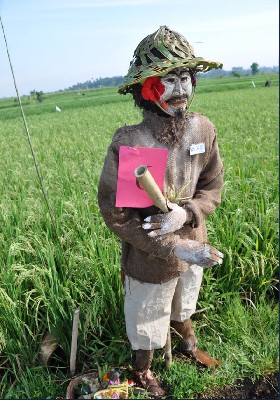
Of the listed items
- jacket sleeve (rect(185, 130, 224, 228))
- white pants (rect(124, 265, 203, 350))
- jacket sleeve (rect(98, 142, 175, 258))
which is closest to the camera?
jacket sleeve (rect(98, 142, 175, 258))

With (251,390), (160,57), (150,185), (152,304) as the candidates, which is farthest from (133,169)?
(251,390)

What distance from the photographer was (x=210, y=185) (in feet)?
5.53

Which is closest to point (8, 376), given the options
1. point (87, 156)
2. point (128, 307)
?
point (128, 307)

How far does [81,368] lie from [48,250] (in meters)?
0.65

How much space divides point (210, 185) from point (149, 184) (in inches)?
21.2

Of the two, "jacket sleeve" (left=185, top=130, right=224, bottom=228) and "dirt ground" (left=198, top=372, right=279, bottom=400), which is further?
"dirt ground" (left=198, top=372, right=279, bottom=400)

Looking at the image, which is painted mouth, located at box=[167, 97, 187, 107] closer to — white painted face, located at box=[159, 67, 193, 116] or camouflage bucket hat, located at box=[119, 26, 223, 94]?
white painted face, located at box=[159, 67, 193, 116]

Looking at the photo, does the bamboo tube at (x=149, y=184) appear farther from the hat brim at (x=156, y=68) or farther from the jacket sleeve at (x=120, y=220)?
the hat brim at (x=156, y=68)

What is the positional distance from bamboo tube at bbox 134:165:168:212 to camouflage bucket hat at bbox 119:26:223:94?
13.4 inches

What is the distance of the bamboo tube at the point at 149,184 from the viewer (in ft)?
3.92

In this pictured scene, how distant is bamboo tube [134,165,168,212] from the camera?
1.20m

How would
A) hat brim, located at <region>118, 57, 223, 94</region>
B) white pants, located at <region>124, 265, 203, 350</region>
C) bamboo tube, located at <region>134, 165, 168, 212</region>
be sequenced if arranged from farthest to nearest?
white pants, located at <region>124, 265, 203, 350</region>, hat brim, located at <region>118, 57, 223, 94</region>, bamboo tube, located at <region>134, 165, 168, 212</region>

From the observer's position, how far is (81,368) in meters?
2.04

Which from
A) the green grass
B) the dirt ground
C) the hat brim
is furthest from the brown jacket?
the dirt ground
